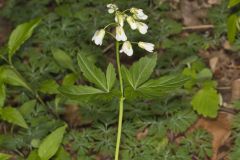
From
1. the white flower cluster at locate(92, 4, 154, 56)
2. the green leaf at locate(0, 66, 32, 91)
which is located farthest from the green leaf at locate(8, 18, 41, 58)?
the white flower cluster at locate(92, 4, 154, 56)

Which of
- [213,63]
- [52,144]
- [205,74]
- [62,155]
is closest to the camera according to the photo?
[52,144]

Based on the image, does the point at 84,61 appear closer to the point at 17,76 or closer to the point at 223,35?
the point at 17,76

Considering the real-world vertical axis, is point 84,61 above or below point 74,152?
above

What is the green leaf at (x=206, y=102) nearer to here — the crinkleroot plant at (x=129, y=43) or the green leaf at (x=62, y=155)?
the crinkleroot plant at (x=129, y=43)

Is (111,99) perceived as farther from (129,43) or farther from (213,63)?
(213,63)

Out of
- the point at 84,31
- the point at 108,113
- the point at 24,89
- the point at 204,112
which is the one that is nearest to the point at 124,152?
the point at 108,113

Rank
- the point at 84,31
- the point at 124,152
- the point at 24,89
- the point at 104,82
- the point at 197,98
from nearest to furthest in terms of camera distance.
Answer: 1. the point at 104,82
2. the point at 124,152
3. the point at 197,98
4. the point at 24,89
5. the point at 84,31

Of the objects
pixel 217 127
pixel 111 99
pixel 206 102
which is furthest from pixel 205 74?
pixel 111 99
